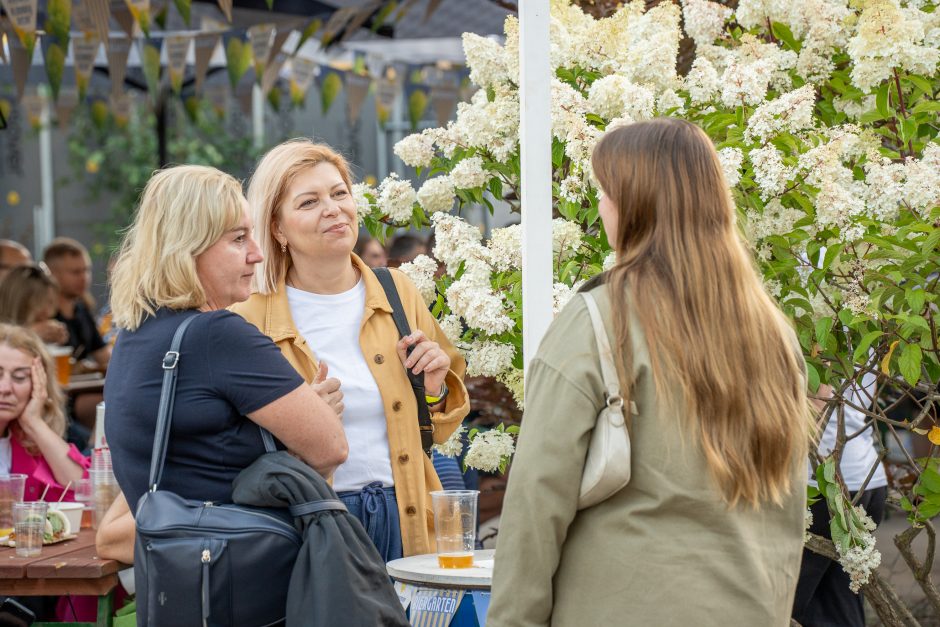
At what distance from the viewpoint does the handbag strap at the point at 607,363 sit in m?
1.64

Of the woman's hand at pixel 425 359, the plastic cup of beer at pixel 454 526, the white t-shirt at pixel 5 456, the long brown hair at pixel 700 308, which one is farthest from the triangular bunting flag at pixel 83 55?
the long brown hair at pixel 700 308

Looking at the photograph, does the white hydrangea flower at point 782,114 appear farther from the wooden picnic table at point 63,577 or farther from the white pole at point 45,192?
the white pole at point 45,192

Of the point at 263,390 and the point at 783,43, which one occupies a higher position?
the point at 783,43

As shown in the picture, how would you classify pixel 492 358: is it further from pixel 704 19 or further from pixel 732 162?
pixel 704 19

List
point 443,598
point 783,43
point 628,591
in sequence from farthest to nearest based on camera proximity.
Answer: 1. point 783,43
2. point 443,598
3. point 628,591

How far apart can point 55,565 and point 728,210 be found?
Result: 6.66 ft

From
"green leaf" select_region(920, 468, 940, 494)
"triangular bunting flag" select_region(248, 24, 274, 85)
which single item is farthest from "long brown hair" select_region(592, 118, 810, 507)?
"triangular bunting flag" select_region(248, 24, 274, 85)

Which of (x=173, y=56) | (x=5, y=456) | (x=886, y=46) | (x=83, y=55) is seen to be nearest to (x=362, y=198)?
(x=886, y=46)

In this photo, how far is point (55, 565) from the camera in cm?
289

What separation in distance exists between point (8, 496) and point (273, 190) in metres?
1.39

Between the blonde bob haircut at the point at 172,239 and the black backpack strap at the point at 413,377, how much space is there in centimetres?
56

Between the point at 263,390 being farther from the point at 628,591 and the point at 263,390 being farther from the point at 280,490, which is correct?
the point at 628,591

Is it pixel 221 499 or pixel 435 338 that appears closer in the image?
pixel 221 499

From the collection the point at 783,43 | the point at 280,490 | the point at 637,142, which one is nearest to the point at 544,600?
the point at 280,490
